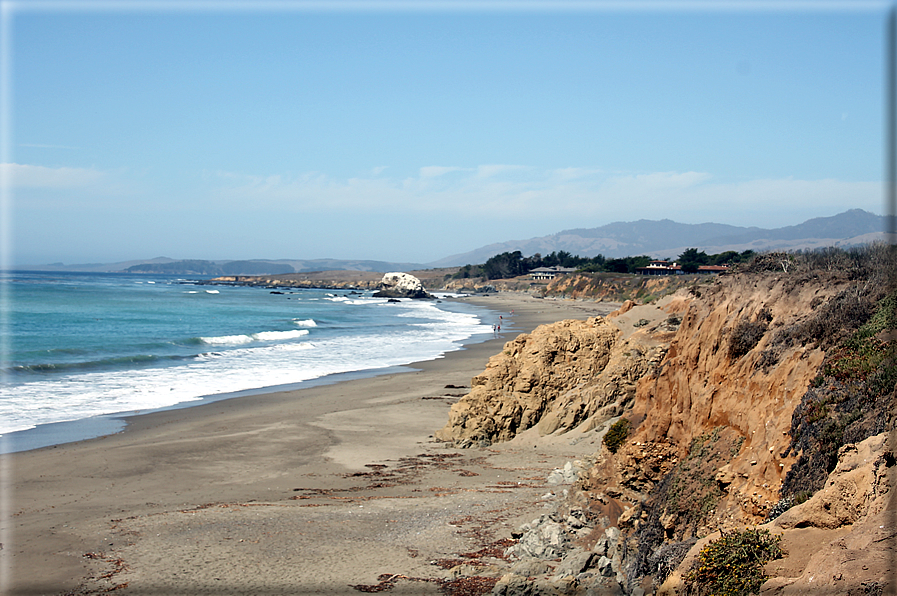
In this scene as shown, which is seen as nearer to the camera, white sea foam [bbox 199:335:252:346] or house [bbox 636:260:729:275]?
white sea foam [bbox 199:335:252:346]

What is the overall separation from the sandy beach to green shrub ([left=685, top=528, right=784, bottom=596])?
130 inches

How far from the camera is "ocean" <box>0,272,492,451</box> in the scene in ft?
71.9

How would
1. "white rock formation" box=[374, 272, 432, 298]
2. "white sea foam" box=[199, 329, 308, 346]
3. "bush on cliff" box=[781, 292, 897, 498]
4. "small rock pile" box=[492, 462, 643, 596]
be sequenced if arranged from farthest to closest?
"white rock formation" box=[374, 272, 432, 298] → "white sea foam" box=[199, 329, 308, 346] → "small rock pile" box=[492, 462, 643, 596] → "bush on cliff" box=[781, 292, 897, 498]

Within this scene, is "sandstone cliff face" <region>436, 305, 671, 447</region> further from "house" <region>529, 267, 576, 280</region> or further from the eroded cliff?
"house" <region>529, 267, 576, 280</region>

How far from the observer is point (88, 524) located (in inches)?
427

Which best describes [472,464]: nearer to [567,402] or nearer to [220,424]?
[567,402]

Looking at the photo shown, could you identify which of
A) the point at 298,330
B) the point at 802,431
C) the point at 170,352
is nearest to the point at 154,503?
the point at 802,431

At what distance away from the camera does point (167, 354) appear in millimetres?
32938

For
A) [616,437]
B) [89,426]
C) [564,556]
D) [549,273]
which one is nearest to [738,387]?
[616,437]

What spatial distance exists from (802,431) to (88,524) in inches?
425

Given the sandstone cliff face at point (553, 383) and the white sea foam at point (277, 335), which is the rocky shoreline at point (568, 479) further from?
the white sea foam at point (277, 335)

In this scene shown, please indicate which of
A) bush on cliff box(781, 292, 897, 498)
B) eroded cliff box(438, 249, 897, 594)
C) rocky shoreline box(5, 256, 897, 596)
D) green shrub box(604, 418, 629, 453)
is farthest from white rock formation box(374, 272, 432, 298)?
bush on cliff box(781, 292, 897, 498)

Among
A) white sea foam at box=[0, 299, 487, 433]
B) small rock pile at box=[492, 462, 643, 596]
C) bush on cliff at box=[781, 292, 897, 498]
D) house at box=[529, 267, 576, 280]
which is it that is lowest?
white sea foam at box=[0, 299, 487, 433]

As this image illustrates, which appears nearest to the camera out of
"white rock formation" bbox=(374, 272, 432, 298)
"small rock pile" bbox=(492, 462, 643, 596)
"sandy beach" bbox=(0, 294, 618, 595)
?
"small rock pile" bbox=(492, 462, 643, 596)
